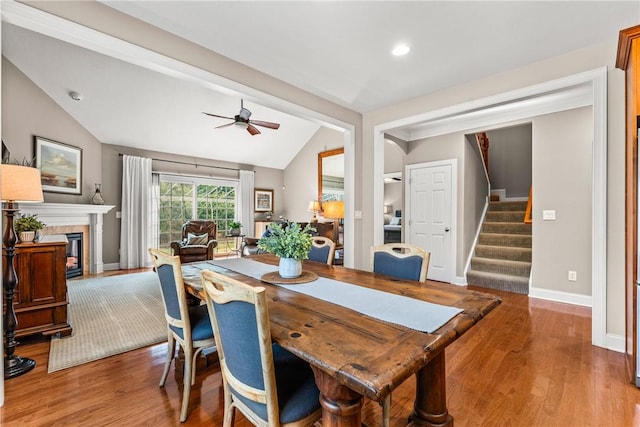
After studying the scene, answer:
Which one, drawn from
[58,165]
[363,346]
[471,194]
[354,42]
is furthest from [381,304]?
[58,165]

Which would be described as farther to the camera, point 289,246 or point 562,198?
point 562,198

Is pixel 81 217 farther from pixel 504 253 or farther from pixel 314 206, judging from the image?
pixel 504 253

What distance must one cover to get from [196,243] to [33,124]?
2.75 metres

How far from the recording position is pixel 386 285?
1701 mm

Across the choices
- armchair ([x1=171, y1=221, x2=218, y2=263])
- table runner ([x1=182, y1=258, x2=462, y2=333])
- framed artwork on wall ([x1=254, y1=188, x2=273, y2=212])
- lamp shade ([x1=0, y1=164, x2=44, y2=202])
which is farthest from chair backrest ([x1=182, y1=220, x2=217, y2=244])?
→ table runner ([x1=182, y1=258, x2=462, y2=333])

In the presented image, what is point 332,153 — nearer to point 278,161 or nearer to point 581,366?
point 278,161

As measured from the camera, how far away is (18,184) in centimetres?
191

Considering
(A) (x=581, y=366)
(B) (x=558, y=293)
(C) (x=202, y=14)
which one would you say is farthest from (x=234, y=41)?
(B) (x=558, y=293)

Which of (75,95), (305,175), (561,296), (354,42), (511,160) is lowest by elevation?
(561,296)

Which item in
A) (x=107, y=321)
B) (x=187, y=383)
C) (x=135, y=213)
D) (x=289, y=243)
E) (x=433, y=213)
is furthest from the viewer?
(x=135, y=213)

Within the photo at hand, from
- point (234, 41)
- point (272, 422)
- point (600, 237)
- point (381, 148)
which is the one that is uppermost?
point (234, 41)

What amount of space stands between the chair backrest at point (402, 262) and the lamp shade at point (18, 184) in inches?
95.9

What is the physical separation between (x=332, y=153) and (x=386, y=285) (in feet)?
18.8

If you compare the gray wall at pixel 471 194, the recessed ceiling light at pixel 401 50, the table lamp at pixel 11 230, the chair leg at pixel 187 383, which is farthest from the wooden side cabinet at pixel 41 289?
the gray wall at pixel 471 194
